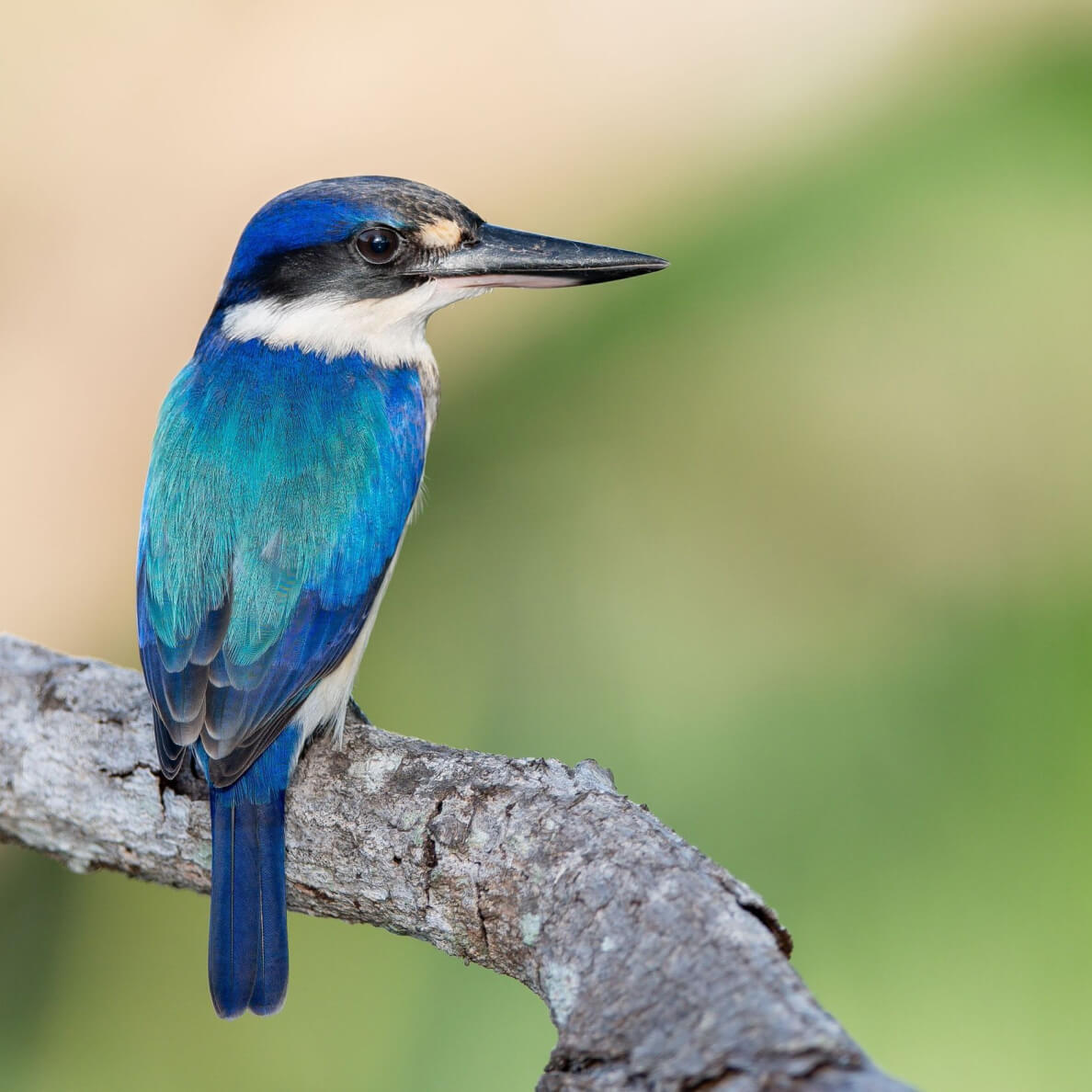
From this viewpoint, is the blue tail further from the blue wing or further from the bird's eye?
the bird's eye

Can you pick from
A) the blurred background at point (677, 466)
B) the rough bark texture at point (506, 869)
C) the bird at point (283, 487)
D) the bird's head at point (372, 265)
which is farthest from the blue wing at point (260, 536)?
the blurred background at point (677, 466)

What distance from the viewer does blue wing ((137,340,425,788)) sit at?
242 centimetres

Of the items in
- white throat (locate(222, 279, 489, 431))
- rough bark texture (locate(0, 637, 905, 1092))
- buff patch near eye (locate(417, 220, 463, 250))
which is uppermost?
buff patch near eye (locate(417, 220, 463, 250))

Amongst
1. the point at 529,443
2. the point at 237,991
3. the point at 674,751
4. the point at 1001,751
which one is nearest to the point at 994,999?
the point at 1001,751

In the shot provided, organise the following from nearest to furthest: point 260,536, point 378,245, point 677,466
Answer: point 260,536
point 378,245
point 677,466

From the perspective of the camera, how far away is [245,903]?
2361 millimetres

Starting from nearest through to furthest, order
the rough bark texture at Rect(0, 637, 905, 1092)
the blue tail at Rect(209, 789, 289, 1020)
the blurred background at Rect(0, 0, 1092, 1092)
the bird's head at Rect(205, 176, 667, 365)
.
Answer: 1. the rough bark texture at Rect(0, 637, 905, 1092)
2. the blue tail at Rect(209, 789, 289, 1020)
3. the bird's head at Rect(205, 176, 667, 365)
4. the blurred background at Rect(0, 0, 1092, 1092)

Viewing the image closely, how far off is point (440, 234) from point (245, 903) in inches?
53.2

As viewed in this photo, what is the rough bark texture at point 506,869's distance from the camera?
150cm

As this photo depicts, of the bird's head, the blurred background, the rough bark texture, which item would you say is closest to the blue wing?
the bird's head

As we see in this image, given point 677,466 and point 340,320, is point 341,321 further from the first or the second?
point 677,466

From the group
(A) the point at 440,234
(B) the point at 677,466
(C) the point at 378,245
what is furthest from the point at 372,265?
(B) the point at 677,466

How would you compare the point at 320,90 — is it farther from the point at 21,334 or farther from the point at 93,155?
the point at 21,334

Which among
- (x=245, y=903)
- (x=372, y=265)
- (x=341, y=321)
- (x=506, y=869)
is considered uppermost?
(x=372, y=265)
